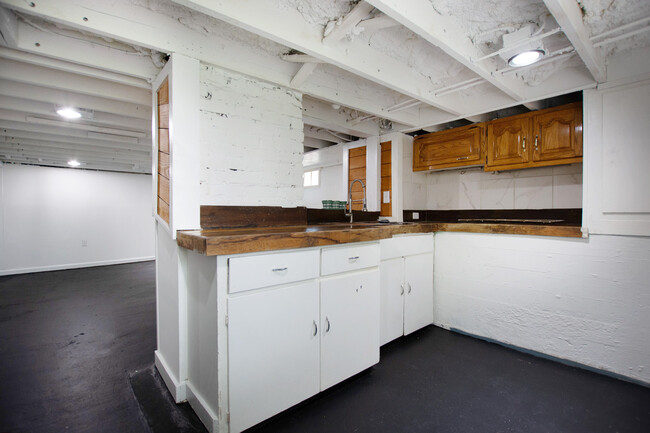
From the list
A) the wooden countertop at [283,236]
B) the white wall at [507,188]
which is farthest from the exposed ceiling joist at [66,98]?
the white wall at [507,188]

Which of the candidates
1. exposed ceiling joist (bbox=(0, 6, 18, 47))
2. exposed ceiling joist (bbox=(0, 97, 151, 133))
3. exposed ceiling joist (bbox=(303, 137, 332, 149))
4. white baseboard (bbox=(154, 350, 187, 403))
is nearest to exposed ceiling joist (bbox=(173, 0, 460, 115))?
exposed ceiling joist (bbox=(0, 6, 18, 47))

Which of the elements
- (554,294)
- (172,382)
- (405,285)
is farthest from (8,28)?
(554,294)

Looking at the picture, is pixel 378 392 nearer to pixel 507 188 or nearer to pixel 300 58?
pixel 300 58

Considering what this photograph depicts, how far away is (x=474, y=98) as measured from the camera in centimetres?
289

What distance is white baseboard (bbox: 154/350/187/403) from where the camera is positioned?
172 centimetres

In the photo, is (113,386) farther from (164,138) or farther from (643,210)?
(643,210)

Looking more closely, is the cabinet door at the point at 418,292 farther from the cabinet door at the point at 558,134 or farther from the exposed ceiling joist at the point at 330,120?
the exposed ceiling joist at the point at 330,120

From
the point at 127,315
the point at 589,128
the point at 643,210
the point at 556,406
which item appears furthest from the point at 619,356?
the point at 127,315

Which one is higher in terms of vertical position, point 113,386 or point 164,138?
point 164,138

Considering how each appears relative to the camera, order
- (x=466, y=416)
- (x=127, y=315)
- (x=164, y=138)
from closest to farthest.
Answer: (x=466, y=416) → (x=164, y=138) → (x=127, y=315)

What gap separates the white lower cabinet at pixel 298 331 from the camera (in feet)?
4.39

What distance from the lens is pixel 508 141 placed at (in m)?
2.88

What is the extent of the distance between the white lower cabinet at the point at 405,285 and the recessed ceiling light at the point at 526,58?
4.77ft

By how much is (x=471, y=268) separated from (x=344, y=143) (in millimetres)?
2477
